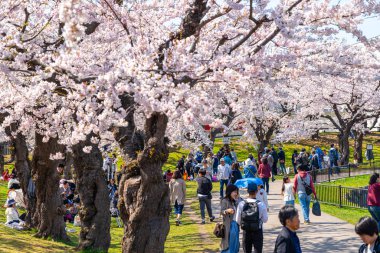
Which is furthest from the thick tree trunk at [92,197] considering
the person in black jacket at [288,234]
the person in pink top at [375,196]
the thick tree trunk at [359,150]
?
the thick tree trunk at [359,150]

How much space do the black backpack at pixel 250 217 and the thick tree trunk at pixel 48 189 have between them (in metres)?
6.78

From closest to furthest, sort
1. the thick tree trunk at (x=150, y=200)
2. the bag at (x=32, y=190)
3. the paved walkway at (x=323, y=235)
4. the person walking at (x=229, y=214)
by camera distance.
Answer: the thick tree trunk at (x=150, y=200) → the person walking at (x=229, y=214) → the paved walkway at (x=323, y=235) → the bag at (x=32, y=190)

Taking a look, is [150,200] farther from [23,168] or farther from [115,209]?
[115,209]

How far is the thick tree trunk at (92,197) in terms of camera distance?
39.4ft

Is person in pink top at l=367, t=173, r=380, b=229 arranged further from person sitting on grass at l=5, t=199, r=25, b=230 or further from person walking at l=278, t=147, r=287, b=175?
person walking at l=278, t=147, r=287, b=175

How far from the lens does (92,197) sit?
1210 cm

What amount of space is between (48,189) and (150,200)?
6.13m

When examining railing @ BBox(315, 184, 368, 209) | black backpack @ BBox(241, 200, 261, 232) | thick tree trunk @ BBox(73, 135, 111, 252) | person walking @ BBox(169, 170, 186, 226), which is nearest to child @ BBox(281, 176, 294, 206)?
person walking @ BBox(169, 170, 186, 226)

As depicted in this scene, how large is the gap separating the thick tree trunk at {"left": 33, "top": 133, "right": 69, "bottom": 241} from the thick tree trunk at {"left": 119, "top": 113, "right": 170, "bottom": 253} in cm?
553

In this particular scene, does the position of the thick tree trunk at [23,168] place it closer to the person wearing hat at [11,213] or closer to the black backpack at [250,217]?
the person wearing hat at [11,213]

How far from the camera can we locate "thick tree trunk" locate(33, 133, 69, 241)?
13930mm

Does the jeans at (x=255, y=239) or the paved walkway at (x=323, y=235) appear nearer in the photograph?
the jeans at (x=255, y=239)

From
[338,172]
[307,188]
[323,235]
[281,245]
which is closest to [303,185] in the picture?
[307,188]

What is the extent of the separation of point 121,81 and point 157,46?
1410mm
